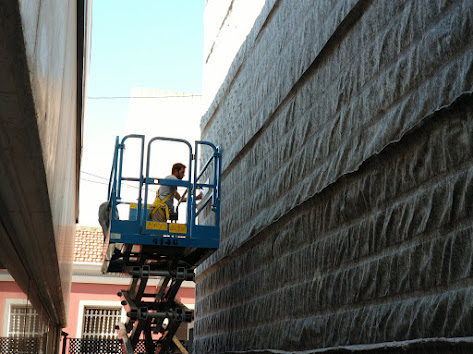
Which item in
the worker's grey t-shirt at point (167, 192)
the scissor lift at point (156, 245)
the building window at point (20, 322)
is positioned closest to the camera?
the building window at point (20, 322)

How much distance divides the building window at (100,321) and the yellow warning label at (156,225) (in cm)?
1161

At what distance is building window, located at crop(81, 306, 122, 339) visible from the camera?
17.3 meters

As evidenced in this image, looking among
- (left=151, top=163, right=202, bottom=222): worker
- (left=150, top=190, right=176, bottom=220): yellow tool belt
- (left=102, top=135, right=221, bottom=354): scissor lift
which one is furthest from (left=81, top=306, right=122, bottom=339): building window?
(left=150, top=190, right=176, bottom=220): yellow tool belt

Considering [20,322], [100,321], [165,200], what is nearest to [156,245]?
[165,200]

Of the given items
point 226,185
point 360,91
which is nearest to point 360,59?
point 360,91

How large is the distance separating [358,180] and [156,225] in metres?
3.43

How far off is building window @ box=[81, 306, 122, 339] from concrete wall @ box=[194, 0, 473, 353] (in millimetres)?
11508

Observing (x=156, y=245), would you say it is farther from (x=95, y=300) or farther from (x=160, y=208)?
(x=95, y=300)

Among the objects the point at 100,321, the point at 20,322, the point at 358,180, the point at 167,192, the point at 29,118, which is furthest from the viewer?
the point at 100,321

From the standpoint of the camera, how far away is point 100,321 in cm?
1748

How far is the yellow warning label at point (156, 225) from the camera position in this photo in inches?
265

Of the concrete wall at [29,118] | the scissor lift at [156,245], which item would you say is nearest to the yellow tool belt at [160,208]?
the scissor lift at [156,245]

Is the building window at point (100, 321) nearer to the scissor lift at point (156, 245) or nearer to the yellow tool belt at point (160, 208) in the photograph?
the scissor lift at point (156, 245)

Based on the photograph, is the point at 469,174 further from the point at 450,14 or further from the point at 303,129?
the point at 303,129
